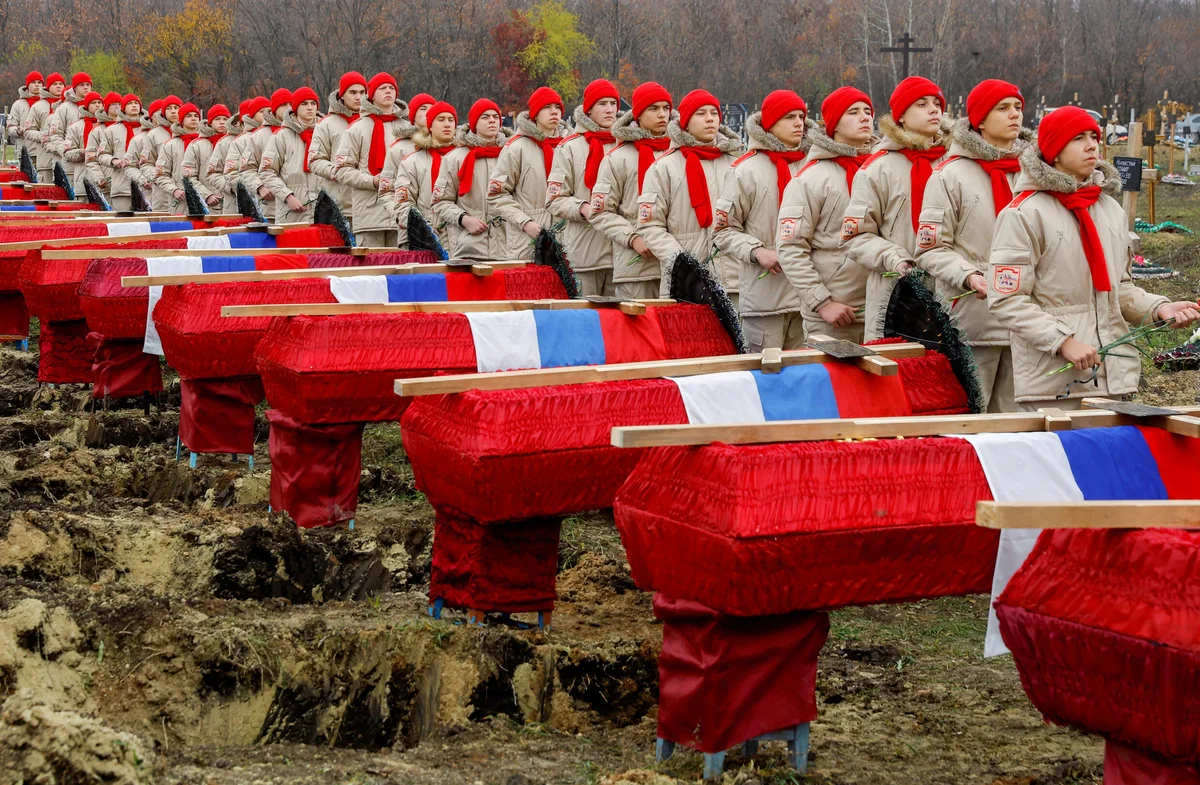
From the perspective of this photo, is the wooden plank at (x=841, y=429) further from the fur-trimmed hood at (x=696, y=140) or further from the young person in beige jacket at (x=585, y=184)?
the young person in beige jacket at (x=585, y=184)

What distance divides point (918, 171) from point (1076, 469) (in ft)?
9.61

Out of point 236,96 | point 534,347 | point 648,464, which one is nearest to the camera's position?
point 648,464

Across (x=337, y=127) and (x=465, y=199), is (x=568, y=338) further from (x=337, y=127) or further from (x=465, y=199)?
(x=337, y=127)

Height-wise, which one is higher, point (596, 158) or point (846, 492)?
point (596, 158)

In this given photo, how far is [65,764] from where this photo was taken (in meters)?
3.29

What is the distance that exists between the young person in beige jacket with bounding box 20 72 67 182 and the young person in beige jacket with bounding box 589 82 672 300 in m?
17.4

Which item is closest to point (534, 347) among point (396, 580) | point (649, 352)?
point (649, 352)

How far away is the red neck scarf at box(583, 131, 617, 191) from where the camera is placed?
946 cm

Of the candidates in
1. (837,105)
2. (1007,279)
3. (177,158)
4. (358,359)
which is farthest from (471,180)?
(177,158)

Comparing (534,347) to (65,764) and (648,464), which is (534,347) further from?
(65,764)

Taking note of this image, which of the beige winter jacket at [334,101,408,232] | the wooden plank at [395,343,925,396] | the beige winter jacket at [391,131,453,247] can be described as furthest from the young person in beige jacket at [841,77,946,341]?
the beige winter jacket at [334,101,408,232]

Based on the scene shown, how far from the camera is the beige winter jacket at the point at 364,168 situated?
41.9 feet

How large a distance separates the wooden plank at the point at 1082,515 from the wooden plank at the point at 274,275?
5.08 m

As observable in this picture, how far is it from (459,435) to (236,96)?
40961 millimetres
